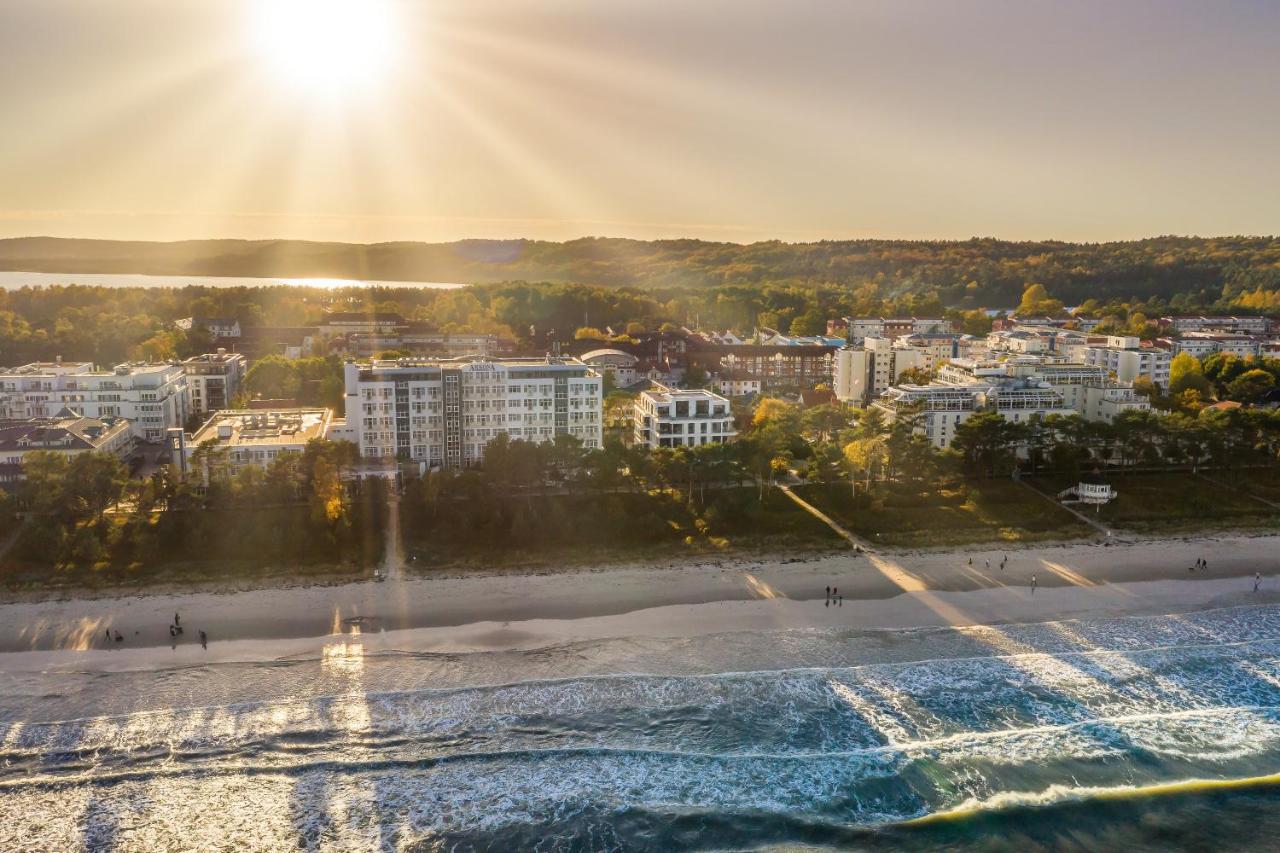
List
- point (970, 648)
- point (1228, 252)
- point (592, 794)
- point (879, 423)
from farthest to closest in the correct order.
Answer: point (1228, 252), point (879, 423), point (970, 648), point (592, 794)

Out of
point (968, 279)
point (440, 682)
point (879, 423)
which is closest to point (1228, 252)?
point (968, 279)

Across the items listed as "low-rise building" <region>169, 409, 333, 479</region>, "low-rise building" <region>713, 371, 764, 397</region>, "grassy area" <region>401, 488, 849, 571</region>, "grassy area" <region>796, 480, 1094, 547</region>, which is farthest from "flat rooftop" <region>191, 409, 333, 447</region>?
"low-rise building" <region>713, 371, 764, 397</region>

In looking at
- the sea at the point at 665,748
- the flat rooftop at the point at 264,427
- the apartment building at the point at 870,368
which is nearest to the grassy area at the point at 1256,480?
the sea at the point at 665,748

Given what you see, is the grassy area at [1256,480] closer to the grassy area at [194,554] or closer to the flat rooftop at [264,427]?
the grassy area at [194,554]

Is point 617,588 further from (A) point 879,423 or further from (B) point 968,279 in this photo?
(B) point 968,279

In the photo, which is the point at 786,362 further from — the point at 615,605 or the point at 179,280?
the point at 179,280
